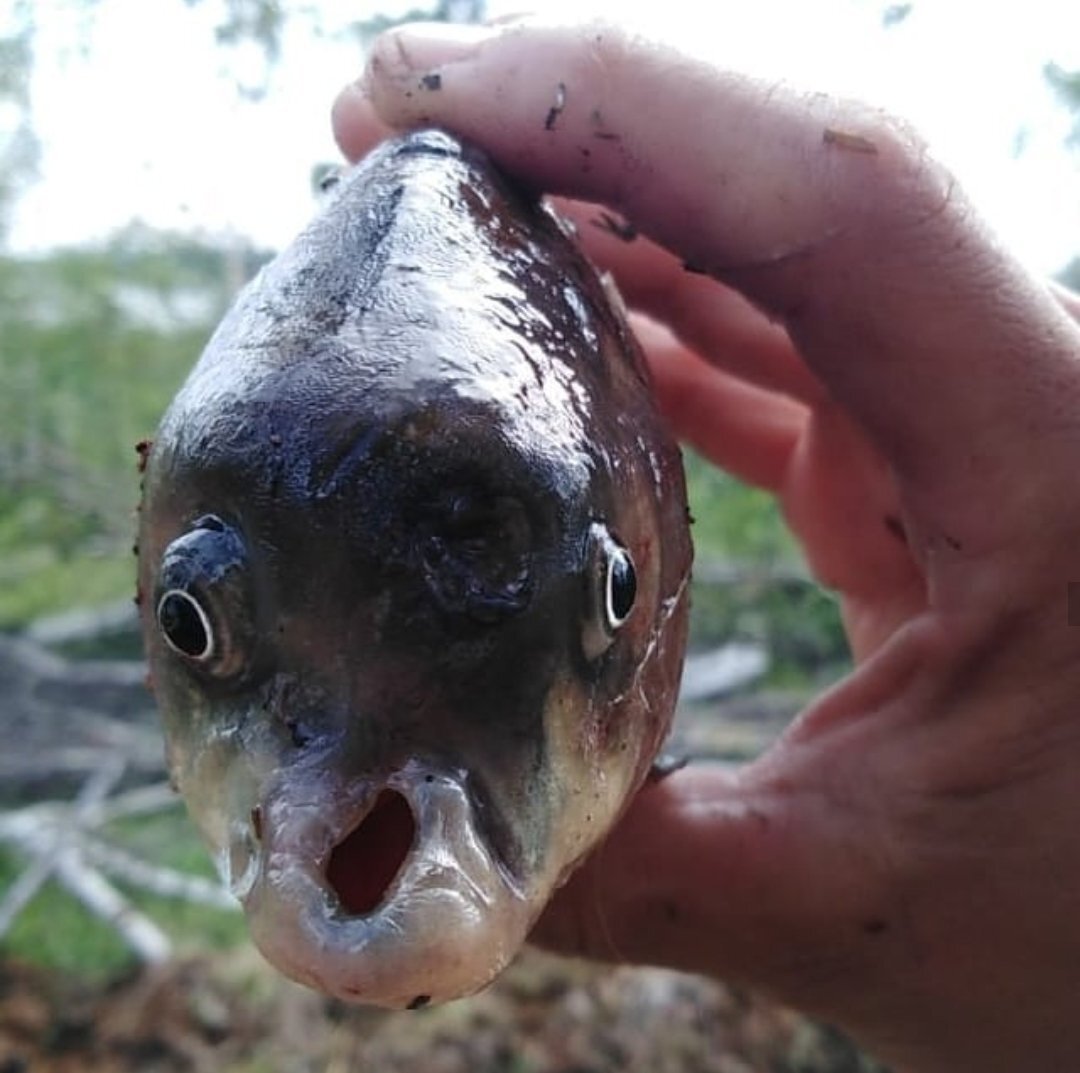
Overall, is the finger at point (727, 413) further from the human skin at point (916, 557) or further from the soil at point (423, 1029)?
the soil at point (423, 1029)

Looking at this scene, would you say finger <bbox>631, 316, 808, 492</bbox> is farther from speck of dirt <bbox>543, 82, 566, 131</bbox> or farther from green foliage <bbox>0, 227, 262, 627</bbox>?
green foliage <bbox>0, 227, 262, 627</bbox>

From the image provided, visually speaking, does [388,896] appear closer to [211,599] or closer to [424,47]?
[211,599]

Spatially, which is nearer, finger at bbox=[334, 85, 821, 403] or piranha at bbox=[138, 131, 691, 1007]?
piranha at bbox=[138, 131, 691, 1007]

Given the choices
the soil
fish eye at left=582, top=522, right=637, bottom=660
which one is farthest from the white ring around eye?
the soil

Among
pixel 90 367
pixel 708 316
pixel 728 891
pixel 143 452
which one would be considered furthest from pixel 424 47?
pixel 90 367

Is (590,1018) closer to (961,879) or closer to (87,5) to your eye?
(961,879)

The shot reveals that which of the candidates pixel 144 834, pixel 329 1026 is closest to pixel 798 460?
pixel 329 1026

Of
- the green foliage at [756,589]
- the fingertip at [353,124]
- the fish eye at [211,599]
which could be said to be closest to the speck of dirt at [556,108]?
the fingertip at [353,124]

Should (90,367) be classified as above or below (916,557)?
below
